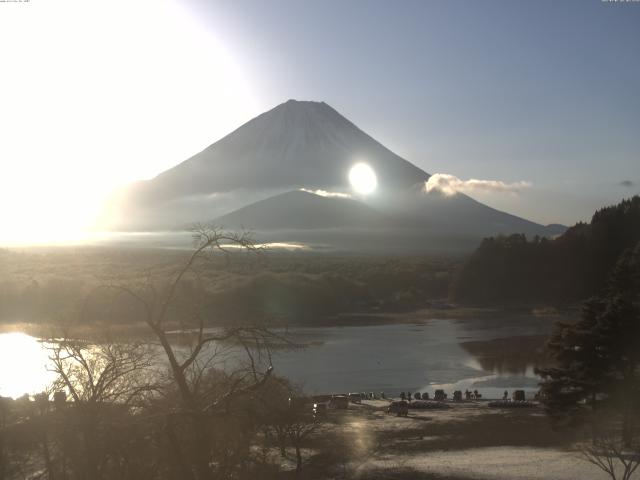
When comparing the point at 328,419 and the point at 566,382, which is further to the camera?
the point at 328,419

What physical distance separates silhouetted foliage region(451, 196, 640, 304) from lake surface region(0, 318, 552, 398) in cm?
2056

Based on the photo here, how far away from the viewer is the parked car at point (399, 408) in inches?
731

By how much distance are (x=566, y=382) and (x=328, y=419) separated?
5.81 meters

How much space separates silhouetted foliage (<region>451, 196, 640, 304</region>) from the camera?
59.5 m

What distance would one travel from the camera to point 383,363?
28.5m

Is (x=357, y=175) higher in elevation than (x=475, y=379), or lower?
higher

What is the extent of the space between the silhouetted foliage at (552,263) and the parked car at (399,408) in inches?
1515

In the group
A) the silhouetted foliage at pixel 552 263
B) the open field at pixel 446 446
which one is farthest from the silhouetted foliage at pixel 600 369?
the silhouetted foliage at pixel 552 263

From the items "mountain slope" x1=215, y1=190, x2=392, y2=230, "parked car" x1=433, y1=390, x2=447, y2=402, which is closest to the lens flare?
"mountain slope" x1=215, y1=190, x2=392, y2=230

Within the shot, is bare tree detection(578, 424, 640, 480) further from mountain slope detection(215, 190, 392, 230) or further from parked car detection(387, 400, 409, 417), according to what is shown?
mountain slope detection(215, 190, 392, 230)

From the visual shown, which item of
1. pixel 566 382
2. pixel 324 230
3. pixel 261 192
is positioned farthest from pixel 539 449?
pixel 261 192

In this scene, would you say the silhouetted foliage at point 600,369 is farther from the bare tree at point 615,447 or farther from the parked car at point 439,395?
the parked car at point 439,395

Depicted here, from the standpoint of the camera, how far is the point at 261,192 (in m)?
134

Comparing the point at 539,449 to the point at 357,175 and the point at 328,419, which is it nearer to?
the point at 328,419
